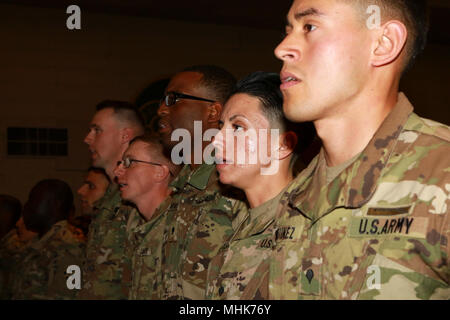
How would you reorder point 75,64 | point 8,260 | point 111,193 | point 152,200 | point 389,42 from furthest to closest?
point 75,64 < point 8,260 < point 111,193 < point 152,200 < point 389,42

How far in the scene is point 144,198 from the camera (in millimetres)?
2867

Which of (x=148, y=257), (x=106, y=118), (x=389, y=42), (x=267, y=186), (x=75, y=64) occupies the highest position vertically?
(x=75, y=64)

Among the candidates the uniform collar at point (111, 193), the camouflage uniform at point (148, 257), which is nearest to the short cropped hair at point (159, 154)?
the camouflage uniform at point (148, 257)

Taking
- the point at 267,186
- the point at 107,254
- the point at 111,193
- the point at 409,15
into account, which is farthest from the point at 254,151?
the point at 111,193

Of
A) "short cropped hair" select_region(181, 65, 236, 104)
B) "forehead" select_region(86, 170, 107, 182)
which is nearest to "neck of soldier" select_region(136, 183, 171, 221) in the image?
"short cropped hair" select_region(181, 65, 236, 104)

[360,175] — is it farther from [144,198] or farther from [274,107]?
[144,198]

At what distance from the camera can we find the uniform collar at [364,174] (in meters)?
1.13

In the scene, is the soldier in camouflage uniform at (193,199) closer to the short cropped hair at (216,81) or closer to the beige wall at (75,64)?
the short cropped hair at (216,81)

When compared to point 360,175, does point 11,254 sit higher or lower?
lower

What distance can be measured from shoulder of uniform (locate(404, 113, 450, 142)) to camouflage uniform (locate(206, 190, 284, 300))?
0.57 metres

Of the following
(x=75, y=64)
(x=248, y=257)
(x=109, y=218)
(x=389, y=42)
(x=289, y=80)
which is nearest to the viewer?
(x=389, y=42)

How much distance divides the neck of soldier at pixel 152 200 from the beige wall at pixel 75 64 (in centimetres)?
344

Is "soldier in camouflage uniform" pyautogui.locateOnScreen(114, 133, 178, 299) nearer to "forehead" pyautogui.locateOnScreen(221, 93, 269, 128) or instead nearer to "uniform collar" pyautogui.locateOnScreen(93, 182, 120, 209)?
"uniform collar" pyautogui.locateOnScreen(93, 182, 120, 209)

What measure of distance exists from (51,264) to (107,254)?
66 cm
